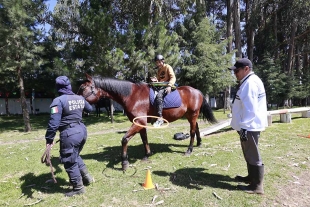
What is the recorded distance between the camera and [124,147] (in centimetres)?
542

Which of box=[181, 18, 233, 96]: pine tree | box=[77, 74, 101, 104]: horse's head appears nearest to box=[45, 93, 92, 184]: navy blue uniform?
box=[77, 74, 101, 104]: horse's head

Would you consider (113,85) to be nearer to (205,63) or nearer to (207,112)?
(207,112)

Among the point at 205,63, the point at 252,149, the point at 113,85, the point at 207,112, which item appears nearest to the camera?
the point at 252,149

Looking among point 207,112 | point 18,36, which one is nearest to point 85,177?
point 207,112

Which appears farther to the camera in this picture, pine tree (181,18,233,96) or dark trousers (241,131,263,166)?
pine tree (181,18,233,96)

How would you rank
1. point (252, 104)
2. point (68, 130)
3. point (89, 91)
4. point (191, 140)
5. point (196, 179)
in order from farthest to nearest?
point (191, 140) → point (89, 91) → point (196, 179) → point (68, 130) → point (252, 104)

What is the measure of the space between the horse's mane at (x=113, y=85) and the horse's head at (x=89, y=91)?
0.13 metres

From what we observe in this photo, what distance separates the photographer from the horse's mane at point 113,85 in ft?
18.7

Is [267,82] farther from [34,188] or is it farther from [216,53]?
[34,188]

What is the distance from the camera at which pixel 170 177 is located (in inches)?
194

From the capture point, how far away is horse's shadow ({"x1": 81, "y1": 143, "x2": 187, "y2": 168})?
623 centimetres

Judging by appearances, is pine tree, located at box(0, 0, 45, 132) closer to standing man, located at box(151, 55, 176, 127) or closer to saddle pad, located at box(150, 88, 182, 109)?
standing man, located at box(151, 55, 176, 127)

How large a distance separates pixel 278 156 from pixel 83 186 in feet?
16.9

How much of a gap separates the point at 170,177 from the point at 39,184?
9.45 ft
